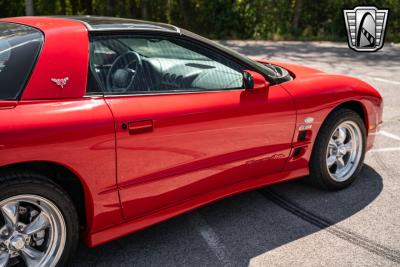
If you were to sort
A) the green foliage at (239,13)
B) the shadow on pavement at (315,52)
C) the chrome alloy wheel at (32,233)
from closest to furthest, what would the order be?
the chrome alloy wheel at (32,233)
the shadow on pavement at (315,52)
the green foliage at (239,13)

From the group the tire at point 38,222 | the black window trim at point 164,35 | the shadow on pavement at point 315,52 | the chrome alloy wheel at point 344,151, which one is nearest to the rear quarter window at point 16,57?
the black window trim at point 164,35

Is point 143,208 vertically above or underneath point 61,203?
underneath

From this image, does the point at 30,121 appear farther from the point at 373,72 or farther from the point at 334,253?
the point at 373,72

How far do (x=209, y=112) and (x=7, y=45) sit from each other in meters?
1.25

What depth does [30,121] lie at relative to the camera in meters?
2.33

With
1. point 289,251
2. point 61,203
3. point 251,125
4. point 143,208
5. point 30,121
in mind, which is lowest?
point 289,251

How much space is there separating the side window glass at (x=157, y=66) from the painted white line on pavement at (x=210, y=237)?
0.99 m

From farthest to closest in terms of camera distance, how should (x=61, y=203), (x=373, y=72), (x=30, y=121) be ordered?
(x=373, y=72) → (x=61, y=203) → (x=30, y=121)

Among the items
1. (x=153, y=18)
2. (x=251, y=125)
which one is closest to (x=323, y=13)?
(x=153, y=18)

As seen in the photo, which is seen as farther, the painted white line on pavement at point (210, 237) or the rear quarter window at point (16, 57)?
the painted white line on pavement at point (210, 237)

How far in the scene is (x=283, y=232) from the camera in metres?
3.32

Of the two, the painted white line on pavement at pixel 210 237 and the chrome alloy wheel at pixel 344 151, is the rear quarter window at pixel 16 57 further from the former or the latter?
the chrome alloy wheel at pixel 344 151

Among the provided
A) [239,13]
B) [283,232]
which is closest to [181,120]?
[283,232]

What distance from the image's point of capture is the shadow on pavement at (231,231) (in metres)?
2.96
